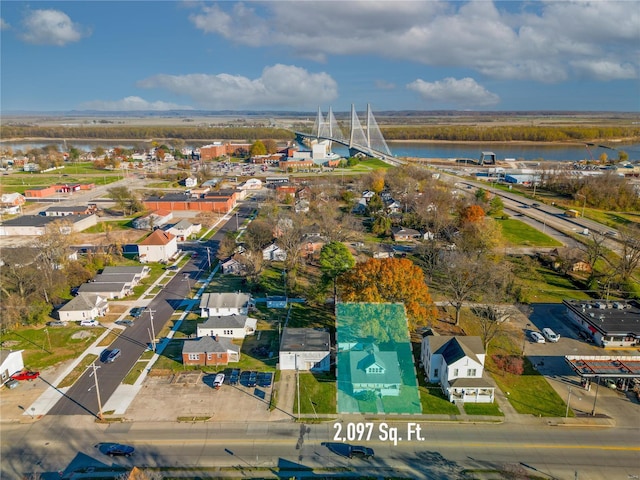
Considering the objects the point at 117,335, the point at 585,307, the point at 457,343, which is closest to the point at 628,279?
the point at 585,307

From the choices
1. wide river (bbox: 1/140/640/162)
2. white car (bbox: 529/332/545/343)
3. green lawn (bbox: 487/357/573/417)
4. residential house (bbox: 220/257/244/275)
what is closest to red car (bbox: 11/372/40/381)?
residential house (bbox: 220/257/244/275)

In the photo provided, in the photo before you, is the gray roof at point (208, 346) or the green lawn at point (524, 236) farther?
the green lawn at point (524, 236)

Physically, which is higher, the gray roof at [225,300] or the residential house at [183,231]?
the residential house at [183,231]

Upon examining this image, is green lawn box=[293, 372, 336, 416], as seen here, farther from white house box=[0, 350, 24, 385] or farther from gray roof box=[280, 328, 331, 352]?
white house box=[0, 350, 24, 385]

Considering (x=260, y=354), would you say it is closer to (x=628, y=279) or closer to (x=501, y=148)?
(x=628, y=279)

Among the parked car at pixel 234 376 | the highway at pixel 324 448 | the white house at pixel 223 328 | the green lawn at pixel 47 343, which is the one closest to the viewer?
the highway at pixel 324 448

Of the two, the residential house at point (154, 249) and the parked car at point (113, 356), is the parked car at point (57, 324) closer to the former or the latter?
the parked car at point (113, 356)

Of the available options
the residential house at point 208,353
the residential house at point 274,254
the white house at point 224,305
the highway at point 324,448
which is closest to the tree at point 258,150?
the residential house at point 274,254
